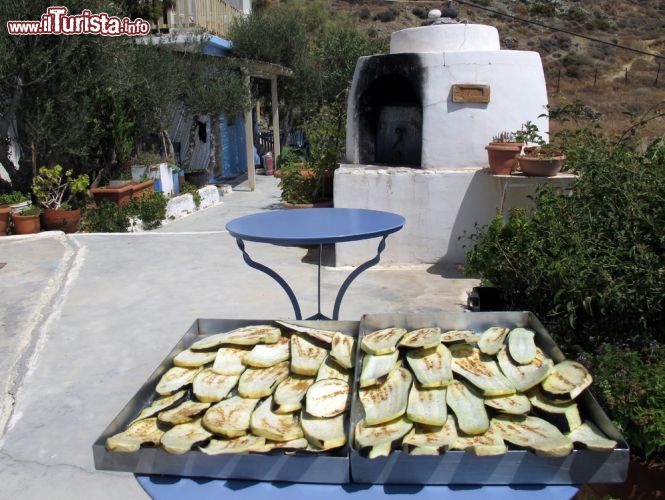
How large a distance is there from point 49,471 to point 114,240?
5537 millimetres

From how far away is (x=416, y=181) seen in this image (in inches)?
271

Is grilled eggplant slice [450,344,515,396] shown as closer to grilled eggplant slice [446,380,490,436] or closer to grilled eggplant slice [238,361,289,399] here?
grilled eggplant slice [446,380,490,436]

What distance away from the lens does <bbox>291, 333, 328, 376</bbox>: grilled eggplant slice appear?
2.21 m

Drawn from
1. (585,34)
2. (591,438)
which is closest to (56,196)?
(591,438)

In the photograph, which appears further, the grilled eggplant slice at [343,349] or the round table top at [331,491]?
the grilled eggplant slice at [343,349]

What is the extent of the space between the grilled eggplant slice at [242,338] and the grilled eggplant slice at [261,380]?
16 centimetres

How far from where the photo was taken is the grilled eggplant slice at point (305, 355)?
2209 mm

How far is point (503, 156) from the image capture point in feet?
20.7

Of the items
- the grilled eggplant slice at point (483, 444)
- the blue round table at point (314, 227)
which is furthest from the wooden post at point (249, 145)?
the grilled eggplant slice at point (483, 444)

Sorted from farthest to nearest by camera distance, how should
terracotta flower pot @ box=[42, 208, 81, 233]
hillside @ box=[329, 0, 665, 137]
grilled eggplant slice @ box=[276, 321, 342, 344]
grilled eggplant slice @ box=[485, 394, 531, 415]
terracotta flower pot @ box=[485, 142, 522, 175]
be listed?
hillside @ box=[329, 0, 665, 137] < terracotta flower pot @ box=[42, 208, 81, 233] < terracotta flower pot @ box=[485, 142, 522, 175] < grilled eggplant slice @ box=[276, 321, 342, 344] < grilled eggplant slice @ box=[485, 394, 531, 415]

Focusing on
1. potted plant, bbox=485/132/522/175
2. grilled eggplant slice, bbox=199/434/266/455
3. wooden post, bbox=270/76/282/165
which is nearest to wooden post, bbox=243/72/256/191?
wooden post, bbox=270/76/282/165

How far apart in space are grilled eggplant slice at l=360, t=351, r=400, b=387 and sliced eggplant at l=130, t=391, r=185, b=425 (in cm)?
62

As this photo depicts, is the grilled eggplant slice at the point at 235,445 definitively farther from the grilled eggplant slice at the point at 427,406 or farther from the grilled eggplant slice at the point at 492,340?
the grilled eggplant slice at the point at 492,340

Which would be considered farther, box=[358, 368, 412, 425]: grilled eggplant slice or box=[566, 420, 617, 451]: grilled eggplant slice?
box=[358, 368, 412, 425]: grilled eggplant slice
